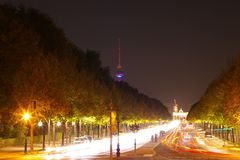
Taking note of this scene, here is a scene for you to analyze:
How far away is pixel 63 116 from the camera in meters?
88.4

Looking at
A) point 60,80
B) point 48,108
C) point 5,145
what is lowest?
point 5,145

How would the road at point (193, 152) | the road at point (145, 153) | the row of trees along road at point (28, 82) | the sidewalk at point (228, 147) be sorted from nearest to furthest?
the road at point (193, 152), the road at point (145, 153), the sidewalk at point (228, 147), the row of trees along road at point (28, 82)

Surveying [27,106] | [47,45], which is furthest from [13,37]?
[47,45]

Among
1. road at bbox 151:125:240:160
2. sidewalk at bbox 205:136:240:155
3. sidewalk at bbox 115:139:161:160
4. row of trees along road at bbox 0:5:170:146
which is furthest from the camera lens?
row of trees along road at bbox 0:5:170:146

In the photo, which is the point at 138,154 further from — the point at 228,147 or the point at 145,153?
the point at 228,147

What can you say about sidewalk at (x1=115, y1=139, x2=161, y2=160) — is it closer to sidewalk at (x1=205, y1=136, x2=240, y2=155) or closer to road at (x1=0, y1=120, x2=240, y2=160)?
road at (x1=0, y1=120, x2=240, y2=160)

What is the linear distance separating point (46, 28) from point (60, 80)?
27.6m

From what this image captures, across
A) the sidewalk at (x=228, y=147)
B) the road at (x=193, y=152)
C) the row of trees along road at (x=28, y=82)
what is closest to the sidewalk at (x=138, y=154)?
the road at (x=193, y=152)

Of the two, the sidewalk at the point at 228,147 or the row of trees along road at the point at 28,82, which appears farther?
the row of trees along road at the point at 28,82

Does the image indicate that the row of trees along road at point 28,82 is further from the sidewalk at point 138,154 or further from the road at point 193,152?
the road at point 193,152

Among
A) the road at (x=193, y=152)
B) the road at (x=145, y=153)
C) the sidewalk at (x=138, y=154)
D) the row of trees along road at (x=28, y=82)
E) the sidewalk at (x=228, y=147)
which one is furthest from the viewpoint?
the row of trees along road at (x=28, y=82)

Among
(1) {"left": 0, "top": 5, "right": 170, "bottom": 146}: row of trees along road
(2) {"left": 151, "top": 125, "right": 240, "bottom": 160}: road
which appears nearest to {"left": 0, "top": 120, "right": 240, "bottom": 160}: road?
(2) {"left": 151, "top": 125, "right": 240, "bottom": 160}: road

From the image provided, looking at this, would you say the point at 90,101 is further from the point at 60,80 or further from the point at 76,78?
the point at 60,80

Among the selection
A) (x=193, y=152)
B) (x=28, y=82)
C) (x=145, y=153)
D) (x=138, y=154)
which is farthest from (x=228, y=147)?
(x=28, y=82)
